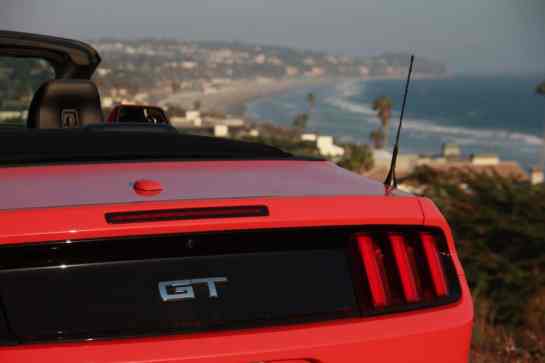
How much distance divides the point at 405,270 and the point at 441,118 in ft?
427

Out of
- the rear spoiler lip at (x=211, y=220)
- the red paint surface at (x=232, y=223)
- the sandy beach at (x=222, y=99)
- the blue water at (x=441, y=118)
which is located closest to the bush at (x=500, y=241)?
the red paint surface at (x=232, y=223)

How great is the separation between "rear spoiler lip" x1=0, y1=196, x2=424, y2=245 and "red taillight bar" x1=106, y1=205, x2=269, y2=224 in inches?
0.5

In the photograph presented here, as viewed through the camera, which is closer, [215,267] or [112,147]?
[215,267]

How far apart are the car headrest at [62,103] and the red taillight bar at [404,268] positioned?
3.08 metres

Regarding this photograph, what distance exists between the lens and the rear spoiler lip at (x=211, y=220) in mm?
2145

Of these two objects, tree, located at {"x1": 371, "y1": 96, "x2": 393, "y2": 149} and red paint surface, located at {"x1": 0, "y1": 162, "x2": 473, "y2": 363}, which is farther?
tree, located at {"x1": 371, "y1": 96, "x2": 393, "y2": 149}

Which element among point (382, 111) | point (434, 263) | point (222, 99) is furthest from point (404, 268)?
point (222, 99)

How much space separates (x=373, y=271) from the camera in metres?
2.53

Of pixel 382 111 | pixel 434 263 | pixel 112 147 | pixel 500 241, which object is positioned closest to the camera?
pixel 434 263

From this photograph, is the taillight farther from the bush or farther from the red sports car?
the bush

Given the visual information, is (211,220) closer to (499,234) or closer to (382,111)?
(499,234)

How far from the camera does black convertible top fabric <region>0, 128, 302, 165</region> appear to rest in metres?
2.86

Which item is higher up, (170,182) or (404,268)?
(170,182)

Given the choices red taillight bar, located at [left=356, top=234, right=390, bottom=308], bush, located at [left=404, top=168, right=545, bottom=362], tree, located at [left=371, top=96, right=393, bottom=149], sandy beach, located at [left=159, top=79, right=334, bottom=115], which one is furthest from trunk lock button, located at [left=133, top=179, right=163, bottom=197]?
sandy beach, located at [left=159, top=79, right=334, bottom=115]
